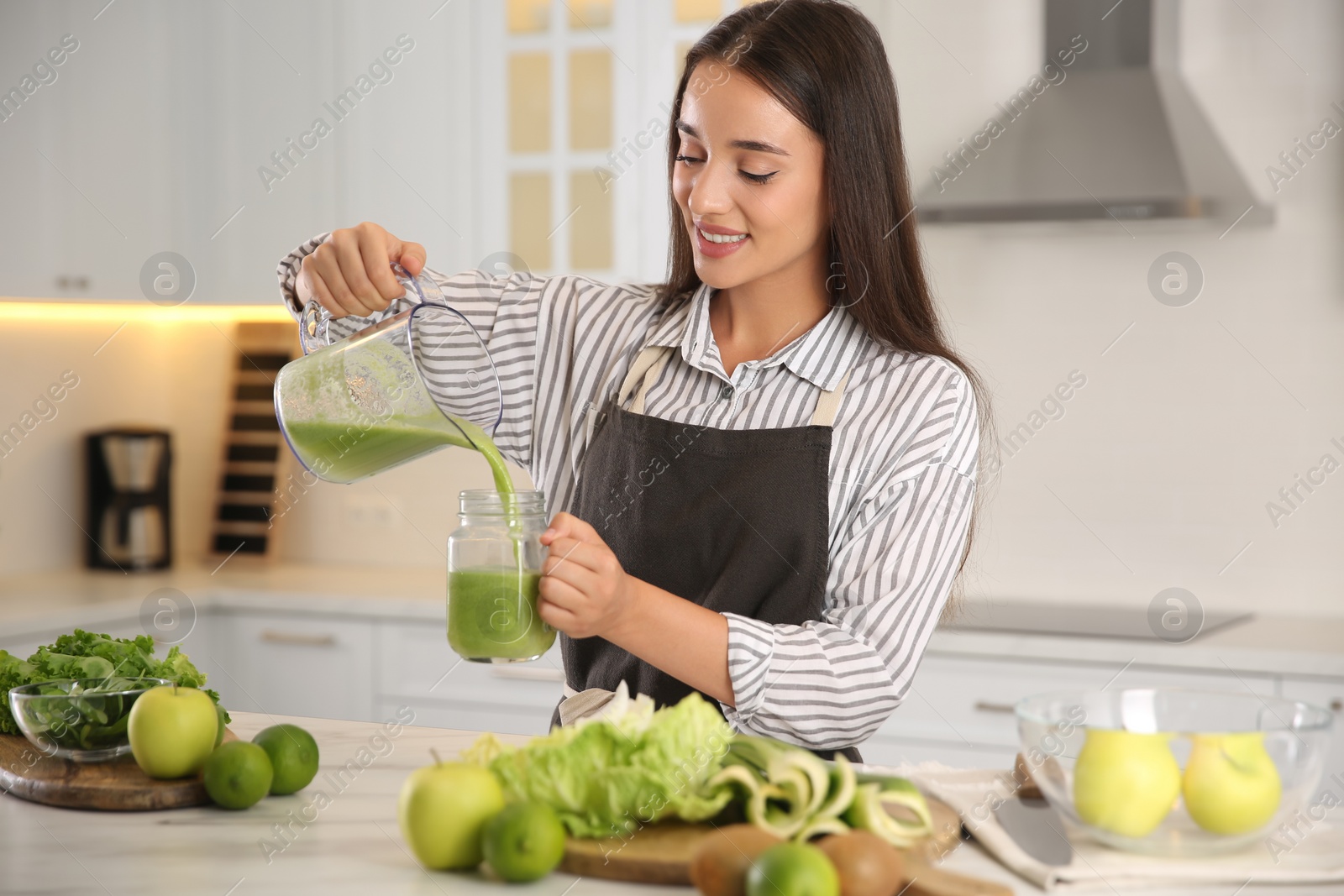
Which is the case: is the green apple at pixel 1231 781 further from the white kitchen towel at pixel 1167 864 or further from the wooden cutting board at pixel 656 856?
the wooden cutting board at pixel 656 856

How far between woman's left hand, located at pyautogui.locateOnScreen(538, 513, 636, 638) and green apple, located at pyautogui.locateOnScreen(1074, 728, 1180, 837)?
0.42 metres

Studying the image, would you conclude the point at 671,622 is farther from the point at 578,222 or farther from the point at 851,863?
the point at 578,222

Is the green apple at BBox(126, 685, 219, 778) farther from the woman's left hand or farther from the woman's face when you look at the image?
the woman's face

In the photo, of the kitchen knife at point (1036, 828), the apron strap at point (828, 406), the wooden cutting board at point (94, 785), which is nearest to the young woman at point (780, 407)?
the apron strap at point (828, 406)

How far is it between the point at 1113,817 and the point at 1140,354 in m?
2.15

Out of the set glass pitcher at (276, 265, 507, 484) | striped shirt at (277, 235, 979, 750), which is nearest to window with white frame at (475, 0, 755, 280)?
striped shirt at (277, 235, 979, 750)

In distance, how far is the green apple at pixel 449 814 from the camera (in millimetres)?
989

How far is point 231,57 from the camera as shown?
11.0 feet

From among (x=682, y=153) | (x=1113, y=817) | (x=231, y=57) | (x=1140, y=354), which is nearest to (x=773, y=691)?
(x=1113, y=817)

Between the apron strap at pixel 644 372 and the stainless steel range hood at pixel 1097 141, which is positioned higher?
the stainless steel range hood at pixel 1097 141

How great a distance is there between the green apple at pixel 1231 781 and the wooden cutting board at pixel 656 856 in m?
0.20

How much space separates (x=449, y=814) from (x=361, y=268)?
0.66 m

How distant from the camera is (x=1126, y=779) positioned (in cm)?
97

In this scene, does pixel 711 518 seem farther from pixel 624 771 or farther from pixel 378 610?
pixel 378 610
